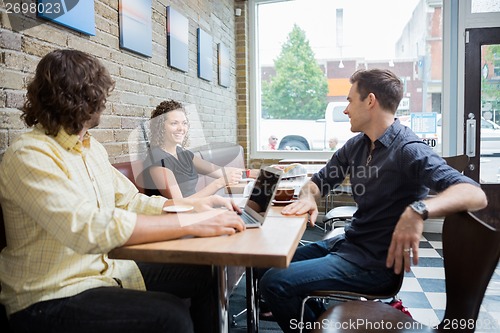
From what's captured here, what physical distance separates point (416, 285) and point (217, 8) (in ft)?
11.4

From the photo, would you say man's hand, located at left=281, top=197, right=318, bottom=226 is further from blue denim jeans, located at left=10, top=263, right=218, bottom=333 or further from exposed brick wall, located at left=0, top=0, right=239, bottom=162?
exposed brick wall, located at left=0, top=0, right=239, bottom=162

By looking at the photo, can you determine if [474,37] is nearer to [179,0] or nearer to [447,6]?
[447,6]

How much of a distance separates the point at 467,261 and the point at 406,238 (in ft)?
0.76

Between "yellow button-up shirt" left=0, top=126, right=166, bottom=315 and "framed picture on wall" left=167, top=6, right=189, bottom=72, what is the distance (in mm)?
2018

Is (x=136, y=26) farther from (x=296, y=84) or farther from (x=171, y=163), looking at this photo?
(x=296, y=84)

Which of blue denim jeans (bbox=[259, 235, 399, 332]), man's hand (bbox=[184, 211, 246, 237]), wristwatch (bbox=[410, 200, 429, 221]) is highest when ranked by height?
wristwatch (bbox=[410, 200, 429, 221])

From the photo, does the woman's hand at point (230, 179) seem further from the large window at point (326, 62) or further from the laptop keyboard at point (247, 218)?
the large window at point (326, 62)

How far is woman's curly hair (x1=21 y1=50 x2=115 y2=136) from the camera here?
1293 mm

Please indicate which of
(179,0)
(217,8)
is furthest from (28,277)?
(217,8)

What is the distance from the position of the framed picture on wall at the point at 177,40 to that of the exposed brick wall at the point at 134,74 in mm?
56

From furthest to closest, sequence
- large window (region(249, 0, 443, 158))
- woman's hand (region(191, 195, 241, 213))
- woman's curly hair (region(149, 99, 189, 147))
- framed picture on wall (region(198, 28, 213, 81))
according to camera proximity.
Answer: large window (region(249, 0, 443, 158)) < framed picture on wall (region(198, 28, 213, 81)) < woman's curly hair (region(149, 99, 189, 147)) < woman's hand (region(191, 195, 241, 213))

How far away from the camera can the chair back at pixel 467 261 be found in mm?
1049

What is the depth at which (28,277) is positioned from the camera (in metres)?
1.22

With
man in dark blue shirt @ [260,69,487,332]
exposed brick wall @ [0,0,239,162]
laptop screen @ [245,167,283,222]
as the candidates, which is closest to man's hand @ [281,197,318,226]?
man in dark blue shirt @ [260,69,487,332]
